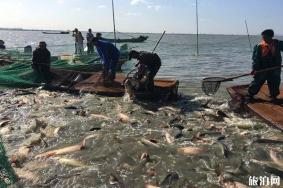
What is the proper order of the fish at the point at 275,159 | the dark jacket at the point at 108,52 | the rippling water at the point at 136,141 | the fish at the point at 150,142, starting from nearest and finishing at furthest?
the rippling water at the point at 136,141
the fish at the point at 275,159
the fish at the point at 150,142
the dark jacket at the point at 108,52

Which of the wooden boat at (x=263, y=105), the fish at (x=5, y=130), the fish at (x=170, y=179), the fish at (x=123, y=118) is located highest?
the wooden boat at (x=263, y=105)

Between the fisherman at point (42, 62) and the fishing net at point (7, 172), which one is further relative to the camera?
the fisherman at point (42, 62)

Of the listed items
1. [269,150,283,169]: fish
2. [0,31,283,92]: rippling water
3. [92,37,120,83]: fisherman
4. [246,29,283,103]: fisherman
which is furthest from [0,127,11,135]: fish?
[0,31,283,92]: rippling water

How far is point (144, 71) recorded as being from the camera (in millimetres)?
13898

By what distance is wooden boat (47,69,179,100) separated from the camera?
1442 cm

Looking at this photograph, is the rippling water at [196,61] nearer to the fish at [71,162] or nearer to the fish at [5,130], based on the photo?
the fish at [5,130]

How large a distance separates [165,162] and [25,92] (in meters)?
9.32

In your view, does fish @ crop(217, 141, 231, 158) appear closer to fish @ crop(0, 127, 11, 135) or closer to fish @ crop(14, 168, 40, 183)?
fish @ crop(14, 168, 40, 183)

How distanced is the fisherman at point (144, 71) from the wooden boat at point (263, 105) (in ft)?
8.98

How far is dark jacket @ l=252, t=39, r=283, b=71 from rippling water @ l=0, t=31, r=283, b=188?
1.60 metres

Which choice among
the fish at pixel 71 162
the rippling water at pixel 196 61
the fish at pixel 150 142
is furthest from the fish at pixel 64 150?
the rippling water at pixel 196 61

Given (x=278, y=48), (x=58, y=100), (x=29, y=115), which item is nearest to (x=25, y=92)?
(x=58, y=100)

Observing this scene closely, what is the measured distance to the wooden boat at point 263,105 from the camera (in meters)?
10.5

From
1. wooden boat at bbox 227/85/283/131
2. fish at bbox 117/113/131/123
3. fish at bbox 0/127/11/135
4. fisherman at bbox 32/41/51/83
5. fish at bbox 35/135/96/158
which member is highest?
fisherman at bbox 32/41/51/83
